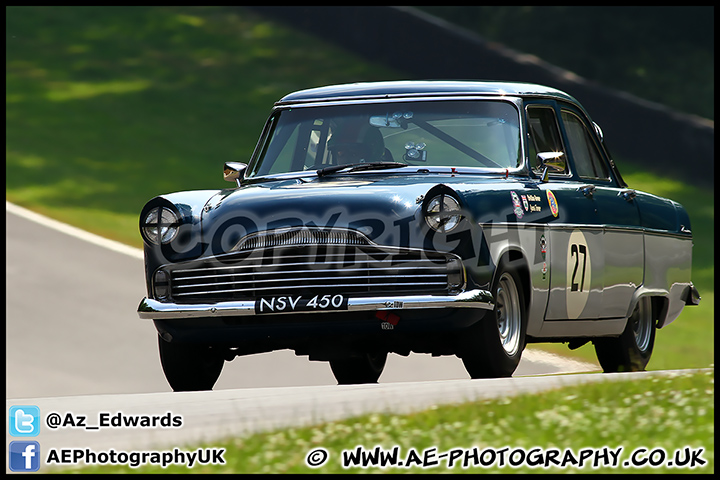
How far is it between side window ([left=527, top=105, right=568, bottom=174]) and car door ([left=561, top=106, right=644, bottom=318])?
0.15 meters

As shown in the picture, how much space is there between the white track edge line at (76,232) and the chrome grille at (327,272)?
7.88 m

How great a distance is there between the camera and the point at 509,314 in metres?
7.60

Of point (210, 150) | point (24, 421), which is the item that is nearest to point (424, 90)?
point (24, 421)

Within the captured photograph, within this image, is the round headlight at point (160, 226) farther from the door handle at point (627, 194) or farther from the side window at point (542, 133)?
the door handle at point (627, 194)

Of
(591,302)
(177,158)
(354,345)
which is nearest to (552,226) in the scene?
(591,302)

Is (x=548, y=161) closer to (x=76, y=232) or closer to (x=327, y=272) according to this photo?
(x=327, y=272)

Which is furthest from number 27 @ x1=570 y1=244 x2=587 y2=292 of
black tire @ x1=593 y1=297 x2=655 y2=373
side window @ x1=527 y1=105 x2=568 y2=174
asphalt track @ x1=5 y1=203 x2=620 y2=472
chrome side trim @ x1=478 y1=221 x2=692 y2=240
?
black tire @ x1=593 y1=297 x2=655 y2=373

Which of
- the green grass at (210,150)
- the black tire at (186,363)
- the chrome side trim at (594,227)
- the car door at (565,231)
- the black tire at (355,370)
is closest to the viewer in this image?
the green grass at (210,150)

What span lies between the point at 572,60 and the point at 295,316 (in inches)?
824

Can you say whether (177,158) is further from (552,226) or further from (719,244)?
(552,226)

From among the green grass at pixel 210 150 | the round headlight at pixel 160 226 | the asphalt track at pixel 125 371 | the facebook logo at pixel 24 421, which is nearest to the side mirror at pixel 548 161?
the asphalt track at pixel 125 371

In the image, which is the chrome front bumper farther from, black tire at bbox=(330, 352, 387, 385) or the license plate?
black tire at bbox=(330, 352, 387, 385)

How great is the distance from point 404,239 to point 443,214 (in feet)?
0.86

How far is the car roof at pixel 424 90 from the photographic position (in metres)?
8.53
